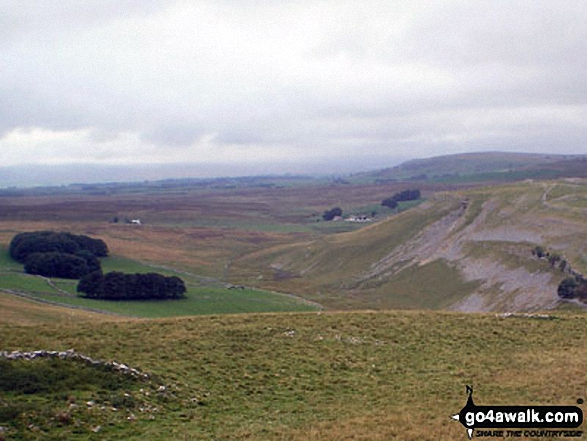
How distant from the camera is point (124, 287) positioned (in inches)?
→ 3125

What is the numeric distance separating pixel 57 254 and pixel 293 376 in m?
82.2

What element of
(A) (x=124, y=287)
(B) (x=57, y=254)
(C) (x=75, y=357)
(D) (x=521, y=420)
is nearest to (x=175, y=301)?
(A) (x=124, y=287)

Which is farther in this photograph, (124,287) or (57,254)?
(57,254)

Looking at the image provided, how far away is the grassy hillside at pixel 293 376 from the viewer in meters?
19.7

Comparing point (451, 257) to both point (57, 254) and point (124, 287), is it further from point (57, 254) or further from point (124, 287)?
point (57, 254)

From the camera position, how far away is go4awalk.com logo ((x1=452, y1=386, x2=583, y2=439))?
60.3ft

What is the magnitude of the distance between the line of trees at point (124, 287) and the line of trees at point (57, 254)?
18.9 m

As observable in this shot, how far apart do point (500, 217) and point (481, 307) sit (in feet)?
116

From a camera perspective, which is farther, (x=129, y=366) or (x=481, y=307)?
(x=481, y=307)

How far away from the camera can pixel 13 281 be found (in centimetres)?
8156

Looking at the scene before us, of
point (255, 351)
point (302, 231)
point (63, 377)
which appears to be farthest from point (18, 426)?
point (302, 231)

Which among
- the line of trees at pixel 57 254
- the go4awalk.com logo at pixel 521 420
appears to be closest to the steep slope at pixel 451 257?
the line of trees at pixel 57 254

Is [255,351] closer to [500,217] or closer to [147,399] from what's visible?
[147,399]

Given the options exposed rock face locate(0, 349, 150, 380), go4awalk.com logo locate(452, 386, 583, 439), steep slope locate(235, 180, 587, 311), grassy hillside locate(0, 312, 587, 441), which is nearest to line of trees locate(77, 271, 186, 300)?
steep slope locate(235, 180, 587, 311)
